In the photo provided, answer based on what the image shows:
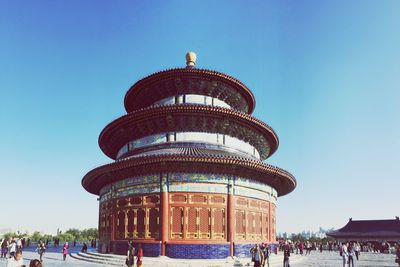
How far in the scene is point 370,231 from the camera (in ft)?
172

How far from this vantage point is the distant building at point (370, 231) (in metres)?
50.8

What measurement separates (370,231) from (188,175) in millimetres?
41168

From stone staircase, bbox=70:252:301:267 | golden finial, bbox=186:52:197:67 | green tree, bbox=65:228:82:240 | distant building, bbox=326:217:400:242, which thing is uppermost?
golden finial, bbox=186:52:197:67

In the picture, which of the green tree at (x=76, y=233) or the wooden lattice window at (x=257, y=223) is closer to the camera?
the wooden lattice window at (x=257, y=223)

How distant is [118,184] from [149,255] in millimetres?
5621

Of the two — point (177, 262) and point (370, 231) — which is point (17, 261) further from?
point (370, 231)

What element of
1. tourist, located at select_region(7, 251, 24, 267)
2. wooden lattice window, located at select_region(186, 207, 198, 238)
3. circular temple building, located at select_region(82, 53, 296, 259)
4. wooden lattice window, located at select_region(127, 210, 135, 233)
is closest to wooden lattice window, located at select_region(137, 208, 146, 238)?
circular temple building, located at select_region(82, 53, 296, 259)

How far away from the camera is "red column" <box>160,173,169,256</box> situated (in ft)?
69.8

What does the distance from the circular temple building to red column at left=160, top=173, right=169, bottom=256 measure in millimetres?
57

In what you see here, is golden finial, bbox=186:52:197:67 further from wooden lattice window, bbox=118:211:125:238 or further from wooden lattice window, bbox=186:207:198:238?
wooden lattice window, bbox=118:211:125:238

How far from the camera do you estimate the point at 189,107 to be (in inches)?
909

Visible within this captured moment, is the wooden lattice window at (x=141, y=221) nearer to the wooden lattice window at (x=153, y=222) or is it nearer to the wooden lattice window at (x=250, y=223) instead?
the wooden lattice window at (x=153, y=222)

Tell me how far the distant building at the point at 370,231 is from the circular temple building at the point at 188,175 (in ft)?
99.9

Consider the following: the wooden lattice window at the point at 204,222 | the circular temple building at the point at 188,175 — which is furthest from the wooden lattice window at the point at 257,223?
the wooden lattice window at the point at 204,222
